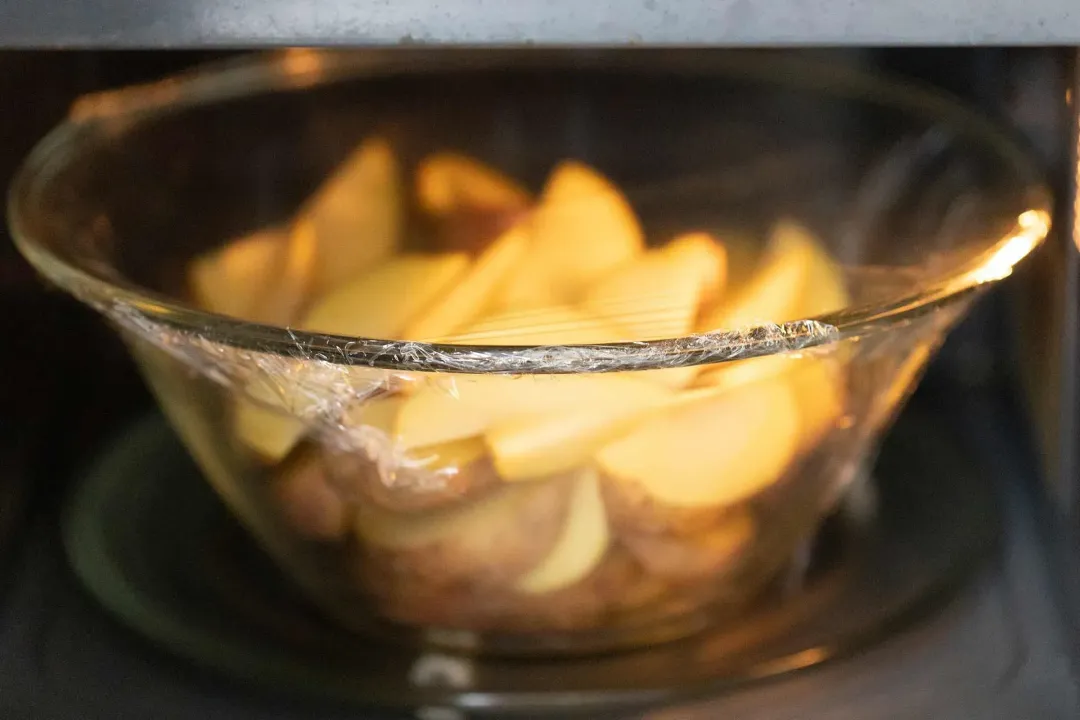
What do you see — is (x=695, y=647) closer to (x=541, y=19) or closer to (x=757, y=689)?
(x=757, y=689)

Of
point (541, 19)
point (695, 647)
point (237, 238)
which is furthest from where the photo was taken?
point (237, 238)

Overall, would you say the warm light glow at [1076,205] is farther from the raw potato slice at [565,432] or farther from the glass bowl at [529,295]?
the raw potato slice at [565,432]

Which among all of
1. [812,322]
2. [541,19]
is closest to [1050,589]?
[812,322]

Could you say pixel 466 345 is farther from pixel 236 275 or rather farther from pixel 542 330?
pixel 236 275

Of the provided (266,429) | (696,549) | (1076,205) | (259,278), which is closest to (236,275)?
(259,278)

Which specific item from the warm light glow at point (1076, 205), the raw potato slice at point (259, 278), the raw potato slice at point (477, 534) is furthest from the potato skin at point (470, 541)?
the warm light glow at point (1076, 205)

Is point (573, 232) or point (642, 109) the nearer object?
point (573, 232)

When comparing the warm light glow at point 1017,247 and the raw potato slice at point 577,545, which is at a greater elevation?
the warm light glow at point 1017,247
